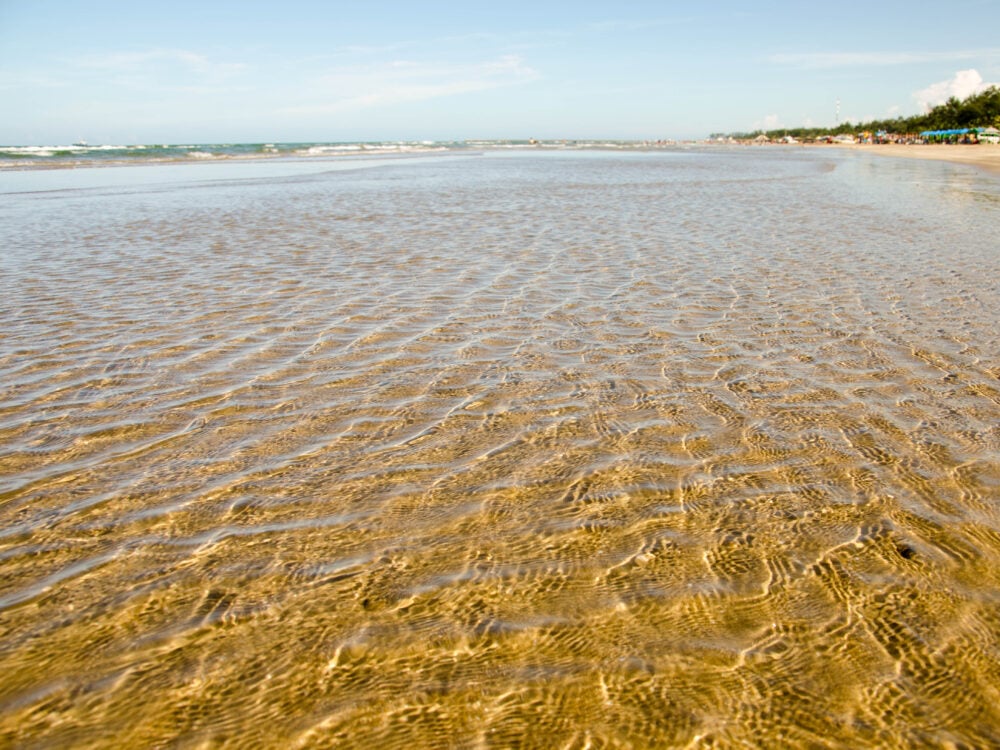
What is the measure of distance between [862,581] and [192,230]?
532 inches

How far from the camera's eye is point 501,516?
3.37 metres

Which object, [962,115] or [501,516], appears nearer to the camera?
[501,516]

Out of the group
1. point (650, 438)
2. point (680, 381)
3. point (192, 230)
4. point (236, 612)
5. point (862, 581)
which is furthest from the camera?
point (192, 230)

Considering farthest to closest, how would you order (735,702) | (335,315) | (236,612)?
(335,315) < (236,612) < (735,702)

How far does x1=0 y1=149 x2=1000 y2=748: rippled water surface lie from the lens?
7.43 feet

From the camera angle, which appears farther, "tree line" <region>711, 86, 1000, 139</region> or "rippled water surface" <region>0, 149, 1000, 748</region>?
"tree line" <region>711, 86, 1000, 139</region>

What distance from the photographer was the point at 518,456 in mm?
3998

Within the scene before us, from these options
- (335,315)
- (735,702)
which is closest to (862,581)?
(735,702)

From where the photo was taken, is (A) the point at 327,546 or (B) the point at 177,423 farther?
(B) the point at 177,423

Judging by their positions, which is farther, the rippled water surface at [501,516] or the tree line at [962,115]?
the tree line at [962,115]

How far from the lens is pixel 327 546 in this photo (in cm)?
312

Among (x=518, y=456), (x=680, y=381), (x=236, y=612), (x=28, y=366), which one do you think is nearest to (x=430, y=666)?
(x=236, y=612)

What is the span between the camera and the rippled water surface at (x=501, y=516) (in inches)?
89.2

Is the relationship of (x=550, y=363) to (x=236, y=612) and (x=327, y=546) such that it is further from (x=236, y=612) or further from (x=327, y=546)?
(x=236, y=612)
